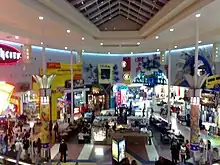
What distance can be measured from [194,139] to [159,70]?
707 inches

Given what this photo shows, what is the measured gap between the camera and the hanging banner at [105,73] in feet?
97.0

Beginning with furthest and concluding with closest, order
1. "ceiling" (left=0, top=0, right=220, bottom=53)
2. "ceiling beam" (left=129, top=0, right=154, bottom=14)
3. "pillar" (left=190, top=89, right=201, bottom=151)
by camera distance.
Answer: "ceiling beam" (left=129, top=0, right=154, bottom=14) < "pillar" (left=190, top=89, right=201, bottom=151) < "ceiling" (left=0, top=0, right=220, bottom=53)

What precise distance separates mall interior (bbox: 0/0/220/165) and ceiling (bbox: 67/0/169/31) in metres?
0.10

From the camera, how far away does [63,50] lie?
25.6 m

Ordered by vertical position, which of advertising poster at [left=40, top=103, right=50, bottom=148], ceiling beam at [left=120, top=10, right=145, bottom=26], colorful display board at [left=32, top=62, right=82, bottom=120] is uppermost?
ceiling beam at [left=120, top=10, right=145, bottom=26]

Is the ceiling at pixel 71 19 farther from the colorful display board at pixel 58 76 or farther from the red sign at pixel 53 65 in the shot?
the colorful display board at pixel 58 76

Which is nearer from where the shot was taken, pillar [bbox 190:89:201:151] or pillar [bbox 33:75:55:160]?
pillar [bbox 190:89:201:151]

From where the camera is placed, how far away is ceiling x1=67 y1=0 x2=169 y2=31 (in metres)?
13.8

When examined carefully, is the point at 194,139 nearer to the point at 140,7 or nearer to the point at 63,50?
the point at 140,7

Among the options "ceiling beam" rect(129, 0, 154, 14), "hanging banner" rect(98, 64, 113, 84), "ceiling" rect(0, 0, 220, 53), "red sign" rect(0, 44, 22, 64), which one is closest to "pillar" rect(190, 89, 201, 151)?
"ceiling" rect(0, 0, 220, 53)

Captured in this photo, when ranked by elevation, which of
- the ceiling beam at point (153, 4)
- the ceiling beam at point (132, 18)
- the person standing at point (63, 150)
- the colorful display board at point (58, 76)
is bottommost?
the person standing at point (63, 150)

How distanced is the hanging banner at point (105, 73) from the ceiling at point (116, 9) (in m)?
8.54

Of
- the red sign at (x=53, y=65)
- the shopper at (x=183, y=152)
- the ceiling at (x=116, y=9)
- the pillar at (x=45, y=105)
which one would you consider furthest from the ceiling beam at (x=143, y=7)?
the shopper at (x=183, y=152)

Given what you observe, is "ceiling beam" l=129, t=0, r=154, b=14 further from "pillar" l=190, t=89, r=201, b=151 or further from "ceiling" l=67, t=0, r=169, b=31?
"pillar" l=190, t=89, r=201, b=151
